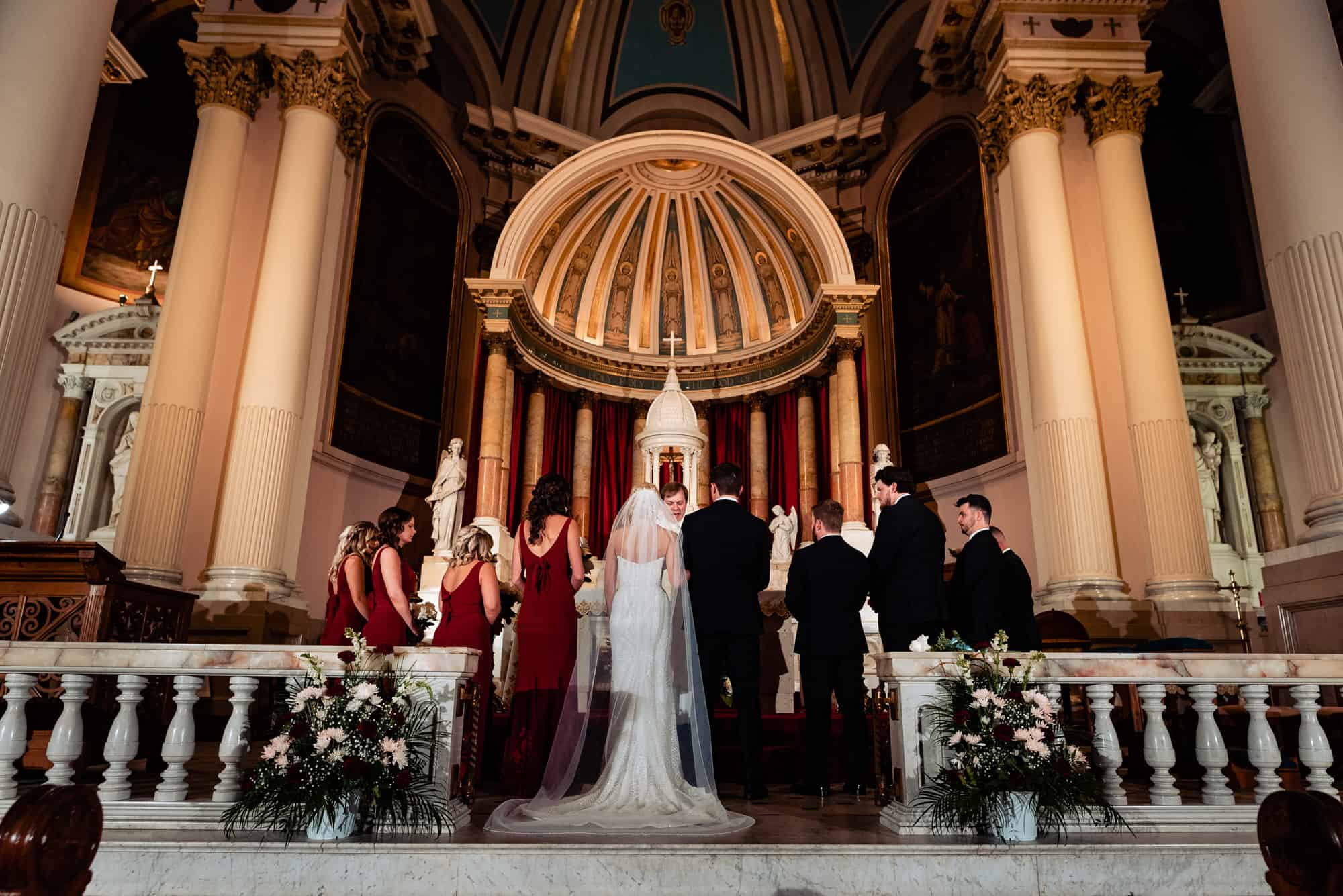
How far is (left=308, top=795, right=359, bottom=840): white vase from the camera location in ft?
9.75

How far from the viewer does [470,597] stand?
14.7 feet

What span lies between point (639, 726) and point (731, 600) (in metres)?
0.82

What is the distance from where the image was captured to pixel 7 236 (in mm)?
4738

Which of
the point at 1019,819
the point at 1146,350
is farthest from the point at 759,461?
the point at 1019,819

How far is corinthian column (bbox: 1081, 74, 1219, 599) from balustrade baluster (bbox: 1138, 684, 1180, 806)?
15.0 ft

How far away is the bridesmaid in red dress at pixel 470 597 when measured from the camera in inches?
175

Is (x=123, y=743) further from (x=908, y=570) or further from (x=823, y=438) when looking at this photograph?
(x=823, y=438)

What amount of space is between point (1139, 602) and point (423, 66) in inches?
427

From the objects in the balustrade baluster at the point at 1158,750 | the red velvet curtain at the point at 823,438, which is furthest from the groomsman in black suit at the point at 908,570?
the red velvet curtain at the point at 823,438

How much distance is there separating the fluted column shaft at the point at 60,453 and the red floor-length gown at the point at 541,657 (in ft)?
27.8

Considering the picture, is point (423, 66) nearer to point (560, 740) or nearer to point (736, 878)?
point (560, 740)

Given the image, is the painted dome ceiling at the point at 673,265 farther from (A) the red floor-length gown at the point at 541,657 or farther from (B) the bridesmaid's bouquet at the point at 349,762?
(B) the bridesmaid's bouquet at the point at 349,762

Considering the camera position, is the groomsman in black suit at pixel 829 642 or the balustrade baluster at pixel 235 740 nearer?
the balustrade baluster at pixel 235 740

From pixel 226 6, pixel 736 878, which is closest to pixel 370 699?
pixel 736 878
